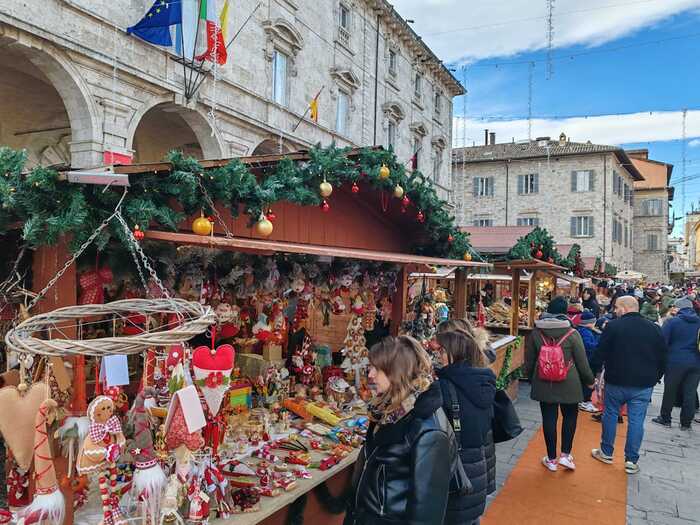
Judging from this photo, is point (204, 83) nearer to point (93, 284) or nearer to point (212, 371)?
point (93, 284)

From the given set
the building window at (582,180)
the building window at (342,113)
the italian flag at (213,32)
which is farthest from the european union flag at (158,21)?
the building window at (582,180)

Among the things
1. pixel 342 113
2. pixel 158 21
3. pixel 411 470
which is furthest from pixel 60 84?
pixel 342 113

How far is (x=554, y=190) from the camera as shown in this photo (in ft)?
110

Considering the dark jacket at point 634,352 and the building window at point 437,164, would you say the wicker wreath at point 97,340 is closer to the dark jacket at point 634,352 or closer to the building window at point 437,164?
the dark jacket at point 634,352

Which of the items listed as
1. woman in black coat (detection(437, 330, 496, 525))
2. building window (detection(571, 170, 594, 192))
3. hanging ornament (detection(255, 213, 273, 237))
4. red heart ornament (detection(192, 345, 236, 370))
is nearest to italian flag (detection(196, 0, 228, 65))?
hanging ornament (detection(255, 213, 273, 237))

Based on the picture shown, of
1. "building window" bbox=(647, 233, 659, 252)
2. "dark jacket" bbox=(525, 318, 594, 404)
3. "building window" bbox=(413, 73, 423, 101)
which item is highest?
"building window" bbox=(413, 73, 423, 101)

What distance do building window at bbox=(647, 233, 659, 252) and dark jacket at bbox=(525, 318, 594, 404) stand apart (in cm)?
4585

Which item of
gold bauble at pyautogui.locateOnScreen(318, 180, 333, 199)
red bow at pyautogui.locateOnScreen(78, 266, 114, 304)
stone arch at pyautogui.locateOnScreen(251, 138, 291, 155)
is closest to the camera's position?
red bow at pyautogui.locateOnScreen(78, 266, 114, 304)

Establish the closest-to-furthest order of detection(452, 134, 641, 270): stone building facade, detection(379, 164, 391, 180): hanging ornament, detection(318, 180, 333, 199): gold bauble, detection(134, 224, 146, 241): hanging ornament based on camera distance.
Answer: detection(134, 224, 146, 241): hanging ornament, detection(318, 180, 333, 199): gold bauble, detection(379, 164, 391, 180): hanging ornament, detection(452, 134, 641, 270): stone building facade

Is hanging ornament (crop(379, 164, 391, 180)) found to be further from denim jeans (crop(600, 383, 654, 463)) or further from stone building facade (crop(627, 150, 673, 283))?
stone building facade (crop(627, 150, 673, 283))

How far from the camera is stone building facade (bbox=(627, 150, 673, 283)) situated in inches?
1709

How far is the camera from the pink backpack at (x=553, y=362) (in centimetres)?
495

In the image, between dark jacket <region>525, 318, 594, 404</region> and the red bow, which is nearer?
the red bow

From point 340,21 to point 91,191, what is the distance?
18.4m
